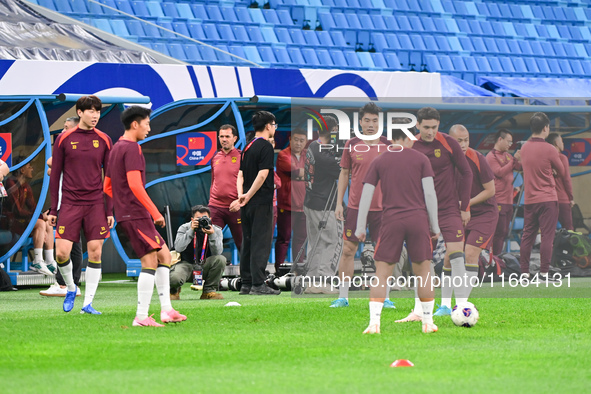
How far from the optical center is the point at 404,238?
21.1ft

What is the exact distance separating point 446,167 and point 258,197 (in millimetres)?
2870

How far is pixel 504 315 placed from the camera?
7.56 metres

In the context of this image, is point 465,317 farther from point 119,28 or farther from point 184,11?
point 184,11

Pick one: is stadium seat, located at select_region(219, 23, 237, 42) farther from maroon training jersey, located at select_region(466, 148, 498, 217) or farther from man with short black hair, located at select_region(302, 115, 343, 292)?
maroon training jersey, located at select_region(466, 148, 498, 217)

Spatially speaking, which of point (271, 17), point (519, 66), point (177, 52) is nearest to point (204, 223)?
point (177, 52)

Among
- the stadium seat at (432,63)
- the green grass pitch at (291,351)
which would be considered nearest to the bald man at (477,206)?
the green grass pitch at (291,351)

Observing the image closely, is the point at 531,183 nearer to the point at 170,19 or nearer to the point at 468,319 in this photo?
the point at 468,319

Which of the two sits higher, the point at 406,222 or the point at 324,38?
the point at 324,38

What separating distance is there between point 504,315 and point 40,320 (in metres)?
3.68

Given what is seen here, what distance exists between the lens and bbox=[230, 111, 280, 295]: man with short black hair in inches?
382

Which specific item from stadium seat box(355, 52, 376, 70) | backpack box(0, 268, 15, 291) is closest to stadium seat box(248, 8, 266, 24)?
stadium seat box(355, 52, 376, 70)

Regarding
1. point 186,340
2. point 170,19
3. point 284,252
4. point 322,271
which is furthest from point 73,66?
point 170,19

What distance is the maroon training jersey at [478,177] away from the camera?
26.6 feet

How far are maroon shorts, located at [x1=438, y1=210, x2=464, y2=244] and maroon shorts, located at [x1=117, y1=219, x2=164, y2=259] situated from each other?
225cm
